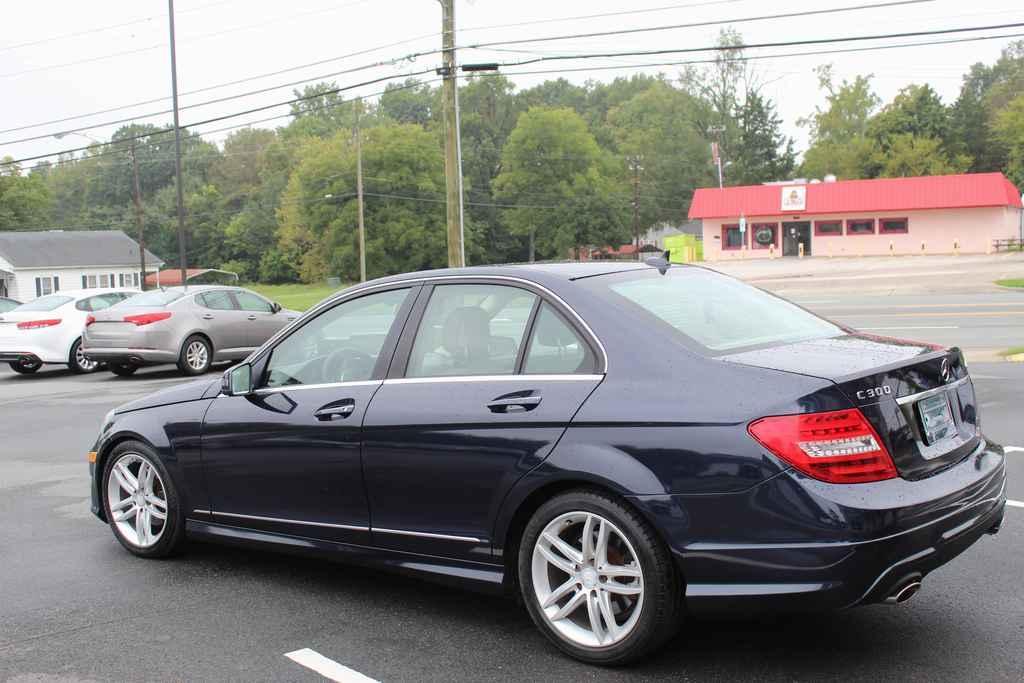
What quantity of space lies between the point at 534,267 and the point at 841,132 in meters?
104

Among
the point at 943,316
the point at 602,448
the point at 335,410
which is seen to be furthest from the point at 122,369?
the point at 943,316

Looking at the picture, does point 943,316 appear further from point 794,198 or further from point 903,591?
point 794,198

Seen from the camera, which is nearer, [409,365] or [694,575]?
[694,575]

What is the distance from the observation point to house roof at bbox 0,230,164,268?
3076 inches

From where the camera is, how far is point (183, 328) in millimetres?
17312

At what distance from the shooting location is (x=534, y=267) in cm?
489

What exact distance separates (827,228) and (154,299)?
196 feet

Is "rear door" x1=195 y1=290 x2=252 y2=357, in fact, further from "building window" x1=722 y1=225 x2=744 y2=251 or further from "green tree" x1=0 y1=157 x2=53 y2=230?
"green tree" x1=0 y1=157 x2=53 y2=230

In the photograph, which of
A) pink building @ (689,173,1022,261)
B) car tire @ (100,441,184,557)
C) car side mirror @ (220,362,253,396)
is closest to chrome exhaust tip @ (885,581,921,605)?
car side mirror @ (220,362,253,396)

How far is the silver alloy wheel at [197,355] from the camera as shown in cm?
1741

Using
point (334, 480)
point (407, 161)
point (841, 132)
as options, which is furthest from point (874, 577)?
point (841, 132)

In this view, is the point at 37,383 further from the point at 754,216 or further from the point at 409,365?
the point at 754,216

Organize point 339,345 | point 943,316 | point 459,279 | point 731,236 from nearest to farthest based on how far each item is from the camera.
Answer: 1. point 459,279
2. point 339,345
3. point 943,316
4. point 731,236

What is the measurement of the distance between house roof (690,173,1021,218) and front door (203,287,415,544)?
2653 inches
